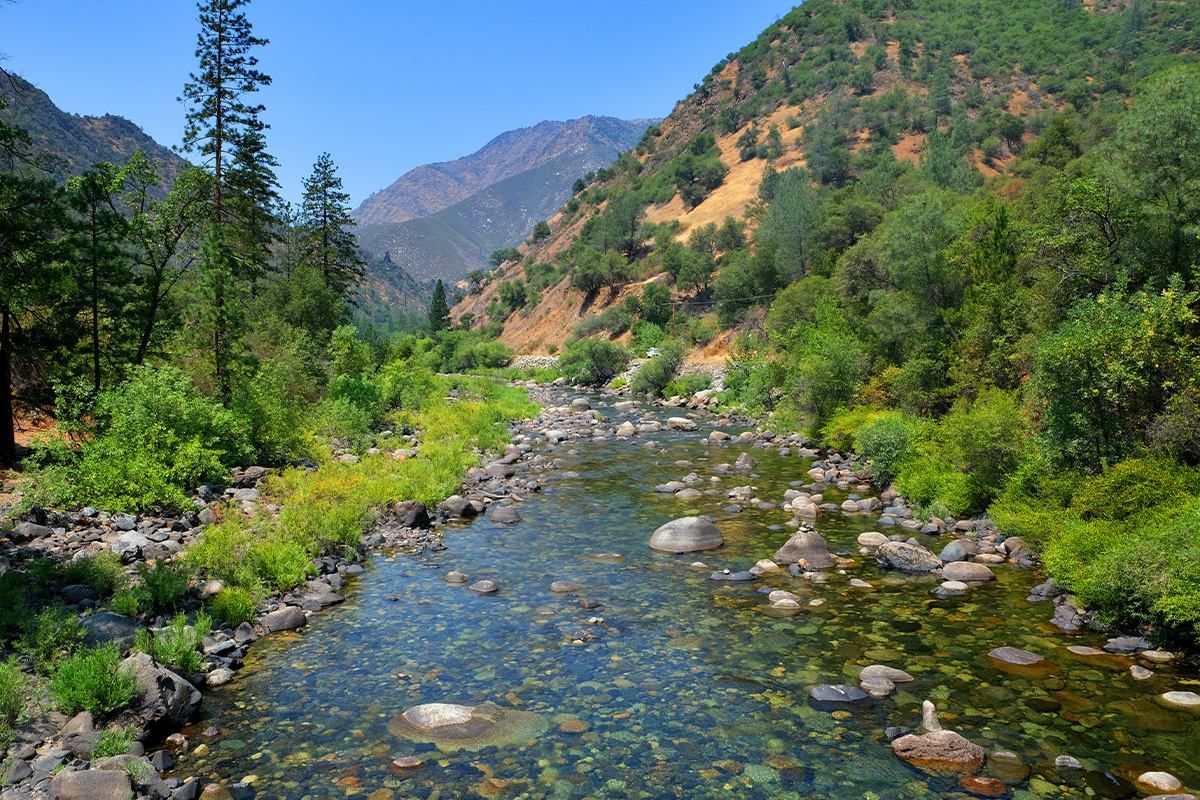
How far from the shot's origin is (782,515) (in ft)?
62.5

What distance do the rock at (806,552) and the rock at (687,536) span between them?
1.76 metres

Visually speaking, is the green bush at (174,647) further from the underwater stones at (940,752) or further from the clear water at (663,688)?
the underwater stones at (940,752)

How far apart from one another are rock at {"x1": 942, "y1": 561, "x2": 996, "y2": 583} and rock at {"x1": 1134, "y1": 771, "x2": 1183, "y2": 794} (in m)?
6.55

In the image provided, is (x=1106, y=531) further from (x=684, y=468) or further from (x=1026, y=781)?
(x=684, y=468)

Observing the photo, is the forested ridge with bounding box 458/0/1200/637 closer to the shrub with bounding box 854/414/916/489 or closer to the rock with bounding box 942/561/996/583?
the shrub with bounding box 854/414/916/489

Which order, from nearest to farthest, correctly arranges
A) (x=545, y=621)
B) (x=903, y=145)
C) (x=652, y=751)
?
1. (x=652, y=751)
2. (x=545, y=621)
3. (x=903, y=145)

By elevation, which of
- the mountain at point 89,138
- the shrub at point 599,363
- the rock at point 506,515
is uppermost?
the mountain at point 89,138

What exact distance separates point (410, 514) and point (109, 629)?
908 centimetres

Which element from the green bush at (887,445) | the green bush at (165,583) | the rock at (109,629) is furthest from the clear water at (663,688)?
the green bush at (887,445)

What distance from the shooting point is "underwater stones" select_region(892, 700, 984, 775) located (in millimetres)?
7699

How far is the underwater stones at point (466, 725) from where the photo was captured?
8.45 meters

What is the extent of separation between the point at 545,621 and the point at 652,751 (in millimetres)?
4370

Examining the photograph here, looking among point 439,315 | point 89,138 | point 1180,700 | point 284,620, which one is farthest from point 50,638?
point 89,138

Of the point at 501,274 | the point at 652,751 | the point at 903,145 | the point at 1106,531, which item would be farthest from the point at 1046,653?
the point at 501,274
